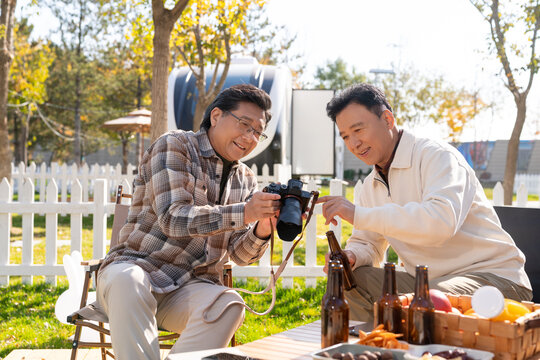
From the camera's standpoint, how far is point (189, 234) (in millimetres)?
2609

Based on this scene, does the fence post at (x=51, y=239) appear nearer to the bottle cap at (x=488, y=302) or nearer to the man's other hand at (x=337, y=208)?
the man's other hand at (x=337, y=208)

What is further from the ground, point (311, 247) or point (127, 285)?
point (127, 285)

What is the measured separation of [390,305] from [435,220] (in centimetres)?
64

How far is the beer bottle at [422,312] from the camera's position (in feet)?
6.20

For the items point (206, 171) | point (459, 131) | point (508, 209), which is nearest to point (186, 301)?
point (206, 171)

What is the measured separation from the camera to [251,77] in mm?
10703

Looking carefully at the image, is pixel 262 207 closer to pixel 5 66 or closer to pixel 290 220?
pixel 290 220

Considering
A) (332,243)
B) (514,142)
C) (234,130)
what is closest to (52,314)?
(234,130)

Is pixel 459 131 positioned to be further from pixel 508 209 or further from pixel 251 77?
pixel 508 209

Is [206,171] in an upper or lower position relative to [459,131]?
lower

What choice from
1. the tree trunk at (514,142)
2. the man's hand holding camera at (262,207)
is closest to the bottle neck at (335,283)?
the man's hand holding camera at (262,207)

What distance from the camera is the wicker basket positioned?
1.78m

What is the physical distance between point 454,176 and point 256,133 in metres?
0.99

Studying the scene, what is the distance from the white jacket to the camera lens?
1.04 feet
